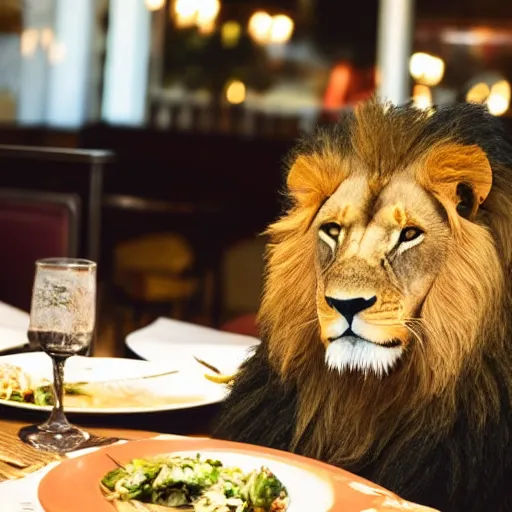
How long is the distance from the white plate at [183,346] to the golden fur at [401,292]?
37 centimetres

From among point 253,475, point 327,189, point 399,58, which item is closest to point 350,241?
point 327,189

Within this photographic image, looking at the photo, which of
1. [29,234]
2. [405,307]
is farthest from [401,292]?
[29,234]

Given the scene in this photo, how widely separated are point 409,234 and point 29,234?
2129 millimetres

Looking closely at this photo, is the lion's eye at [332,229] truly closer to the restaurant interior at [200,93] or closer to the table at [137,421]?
the table at [137,421]

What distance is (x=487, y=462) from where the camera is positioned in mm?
782

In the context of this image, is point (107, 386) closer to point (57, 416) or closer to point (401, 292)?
point (57, 416)

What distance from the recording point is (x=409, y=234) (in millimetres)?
818

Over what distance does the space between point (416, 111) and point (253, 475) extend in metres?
0.31

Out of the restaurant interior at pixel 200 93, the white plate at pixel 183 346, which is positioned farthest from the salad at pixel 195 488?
the restaurant interior at pixel 200 93

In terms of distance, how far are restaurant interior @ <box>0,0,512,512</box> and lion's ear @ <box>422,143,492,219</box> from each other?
4.14m

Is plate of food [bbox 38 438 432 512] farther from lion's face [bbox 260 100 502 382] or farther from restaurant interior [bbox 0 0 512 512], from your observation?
restaurant interior [bbox 0 0 512 512]

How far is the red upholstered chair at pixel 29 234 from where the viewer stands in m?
2.76

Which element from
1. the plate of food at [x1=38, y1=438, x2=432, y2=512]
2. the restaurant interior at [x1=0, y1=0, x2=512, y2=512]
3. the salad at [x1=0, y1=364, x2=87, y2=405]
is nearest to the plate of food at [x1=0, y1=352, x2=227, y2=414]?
the salad at [x1=0, y1=364, x2=87, y2=405]

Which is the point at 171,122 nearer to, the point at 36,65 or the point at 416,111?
the point at 36,65
